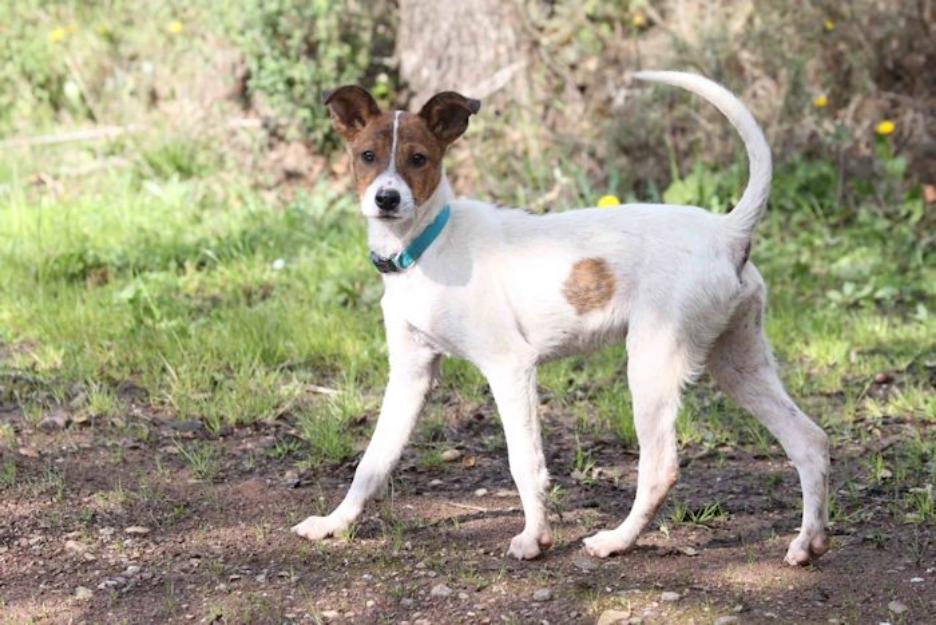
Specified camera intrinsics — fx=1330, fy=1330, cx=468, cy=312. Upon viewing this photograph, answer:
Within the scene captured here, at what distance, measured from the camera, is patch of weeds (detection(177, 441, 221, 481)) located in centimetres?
487

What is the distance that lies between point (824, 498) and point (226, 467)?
2188 millimetres

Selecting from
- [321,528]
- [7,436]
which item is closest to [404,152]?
[321,528]

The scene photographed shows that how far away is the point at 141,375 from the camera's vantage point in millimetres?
5867

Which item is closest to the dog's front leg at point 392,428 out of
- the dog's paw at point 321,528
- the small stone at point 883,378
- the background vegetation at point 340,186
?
the dog's paw at point 321,528

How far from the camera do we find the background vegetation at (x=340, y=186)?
580cm

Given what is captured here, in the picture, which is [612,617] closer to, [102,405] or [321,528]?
[321,528]

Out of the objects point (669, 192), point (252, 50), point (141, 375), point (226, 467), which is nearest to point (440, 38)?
point (252, 50)

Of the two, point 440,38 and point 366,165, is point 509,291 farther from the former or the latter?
point 440,38

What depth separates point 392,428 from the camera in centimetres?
435

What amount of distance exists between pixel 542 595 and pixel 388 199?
125 cm

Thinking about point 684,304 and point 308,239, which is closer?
point 684,304

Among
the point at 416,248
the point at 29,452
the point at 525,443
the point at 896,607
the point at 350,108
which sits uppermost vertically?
the point at 350,108

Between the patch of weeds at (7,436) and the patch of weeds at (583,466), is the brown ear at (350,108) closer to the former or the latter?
the patch of weeds at (583,466)

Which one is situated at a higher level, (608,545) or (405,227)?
(405,227)
